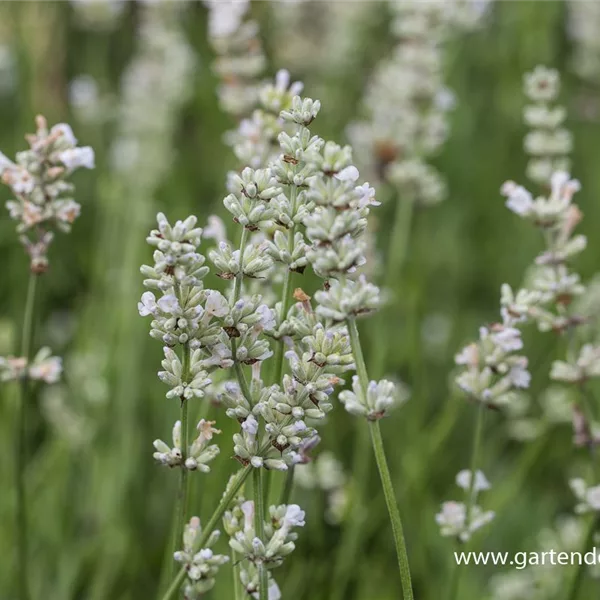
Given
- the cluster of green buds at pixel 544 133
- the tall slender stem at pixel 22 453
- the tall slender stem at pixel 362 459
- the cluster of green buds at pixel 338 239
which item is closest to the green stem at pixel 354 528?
the tall slender stem at pixel 362 459

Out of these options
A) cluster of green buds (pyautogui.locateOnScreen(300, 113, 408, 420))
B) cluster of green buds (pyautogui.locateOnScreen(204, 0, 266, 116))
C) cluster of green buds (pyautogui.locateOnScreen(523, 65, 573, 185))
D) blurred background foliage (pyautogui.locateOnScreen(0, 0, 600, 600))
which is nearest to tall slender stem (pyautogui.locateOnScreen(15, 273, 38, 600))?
blurred background foliage (pyautogui.locateOnScreen(0, 0, 600, 600))

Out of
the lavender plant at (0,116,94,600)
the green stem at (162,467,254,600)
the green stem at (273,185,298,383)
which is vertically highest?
the lavender plant at (0,116,94,600)

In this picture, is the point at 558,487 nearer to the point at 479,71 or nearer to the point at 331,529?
the point at 331,529

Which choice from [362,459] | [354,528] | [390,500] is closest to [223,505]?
[390,500]

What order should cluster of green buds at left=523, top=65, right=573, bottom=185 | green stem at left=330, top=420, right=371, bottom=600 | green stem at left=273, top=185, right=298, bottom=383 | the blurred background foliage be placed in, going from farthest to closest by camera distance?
the blurred background foliage
green stem at left=330, top=420, right=371, bottom=600
cluster of green buds at left=523, top=65, right=573, bottom=185
green stem at left=273, top=185, right=298, bottom=383

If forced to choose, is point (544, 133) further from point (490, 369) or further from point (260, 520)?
point (260, 520)

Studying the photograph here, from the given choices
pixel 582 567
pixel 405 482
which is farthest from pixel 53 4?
pixel 582 567

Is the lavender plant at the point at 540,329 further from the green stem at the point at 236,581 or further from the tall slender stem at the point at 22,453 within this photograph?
the tall slender stem at the point at 22,453

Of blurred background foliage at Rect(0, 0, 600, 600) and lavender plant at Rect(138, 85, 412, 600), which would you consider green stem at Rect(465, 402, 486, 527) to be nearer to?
lavender plant at Rect(138, 85, 412, 600)

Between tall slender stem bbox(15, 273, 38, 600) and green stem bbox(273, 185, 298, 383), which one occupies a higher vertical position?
green stem bbox(273, 185, 298, 383)
